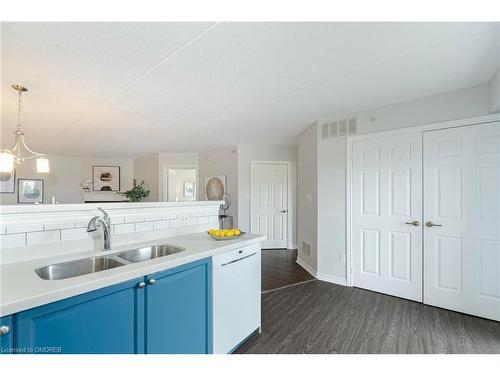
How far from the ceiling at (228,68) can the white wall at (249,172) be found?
178 cm

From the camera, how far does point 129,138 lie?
445 cm

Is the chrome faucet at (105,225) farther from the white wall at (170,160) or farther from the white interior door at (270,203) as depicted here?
the white wall at (170,160)

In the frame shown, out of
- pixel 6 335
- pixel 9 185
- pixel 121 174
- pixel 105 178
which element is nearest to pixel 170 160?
pixel 121 174

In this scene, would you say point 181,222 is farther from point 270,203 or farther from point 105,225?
point 270,203

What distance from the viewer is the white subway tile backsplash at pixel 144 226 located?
1.83 m

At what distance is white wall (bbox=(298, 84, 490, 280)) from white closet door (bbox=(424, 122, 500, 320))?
0.24m

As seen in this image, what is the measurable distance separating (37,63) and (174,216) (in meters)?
1.54

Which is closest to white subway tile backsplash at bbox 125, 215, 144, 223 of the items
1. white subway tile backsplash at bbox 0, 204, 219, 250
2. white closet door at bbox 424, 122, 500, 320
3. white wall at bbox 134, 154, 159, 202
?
white subway tile backsplash at bbox 0, 204, 219, 250

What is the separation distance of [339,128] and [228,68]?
187 centimetres

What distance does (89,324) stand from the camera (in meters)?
1.05
